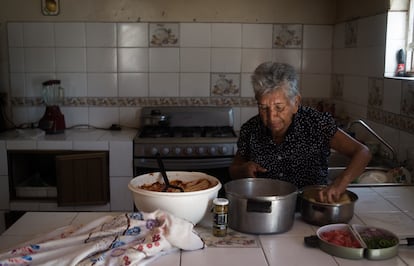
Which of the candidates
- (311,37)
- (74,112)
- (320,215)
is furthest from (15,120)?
(320,215)

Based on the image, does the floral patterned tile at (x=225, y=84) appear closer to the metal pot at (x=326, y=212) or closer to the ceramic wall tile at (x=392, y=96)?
the ceramic wall tile at (x=392, y=96)

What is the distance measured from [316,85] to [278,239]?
8.04 feet

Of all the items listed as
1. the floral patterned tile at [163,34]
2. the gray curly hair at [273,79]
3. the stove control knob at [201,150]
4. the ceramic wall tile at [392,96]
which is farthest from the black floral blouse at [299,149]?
the floral patterned tile at [163,34]

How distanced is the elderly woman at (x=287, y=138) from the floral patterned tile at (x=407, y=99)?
2.30ft

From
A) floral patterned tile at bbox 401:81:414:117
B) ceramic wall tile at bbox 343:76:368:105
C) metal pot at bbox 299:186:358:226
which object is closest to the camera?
metal pot at bbox 299:186:358:226

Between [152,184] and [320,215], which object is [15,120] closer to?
[152,184]

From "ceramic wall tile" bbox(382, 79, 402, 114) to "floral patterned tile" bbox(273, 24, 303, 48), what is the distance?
103 cm

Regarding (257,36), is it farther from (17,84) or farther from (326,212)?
(326,212)

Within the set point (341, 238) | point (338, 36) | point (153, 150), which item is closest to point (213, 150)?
point (153, 150)

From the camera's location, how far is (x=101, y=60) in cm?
356

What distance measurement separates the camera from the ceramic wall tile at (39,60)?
3.54 metres

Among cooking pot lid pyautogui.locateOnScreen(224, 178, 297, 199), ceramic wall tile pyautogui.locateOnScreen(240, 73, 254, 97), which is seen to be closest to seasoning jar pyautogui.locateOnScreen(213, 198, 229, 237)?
cooking pot lid pyautogui.locateOnScreen(224, 178, 297, 199)

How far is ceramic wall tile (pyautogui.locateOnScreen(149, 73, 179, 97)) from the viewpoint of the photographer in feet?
11.8

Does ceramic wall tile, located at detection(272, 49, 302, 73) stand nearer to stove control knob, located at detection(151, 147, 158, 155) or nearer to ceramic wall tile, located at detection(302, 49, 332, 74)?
ceramic wall tile, located at detection(302, 49, 332, 74)
